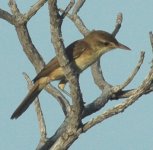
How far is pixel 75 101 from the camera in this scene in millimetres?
5797

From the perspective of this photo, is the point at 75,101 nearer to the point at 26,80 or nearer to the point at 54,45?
the point at 54,45

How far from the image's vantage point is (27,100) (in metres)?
7.48

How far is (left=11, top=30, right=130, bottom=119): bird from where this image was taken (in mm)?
7352

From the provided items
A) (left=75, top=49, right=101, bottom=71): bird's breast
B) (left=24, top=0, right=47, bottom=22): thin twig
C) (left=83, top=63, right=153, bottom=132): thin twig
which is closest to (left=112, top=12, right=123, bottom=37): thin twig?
(left=75, top=49, right=101, bottom=71): bird's breast

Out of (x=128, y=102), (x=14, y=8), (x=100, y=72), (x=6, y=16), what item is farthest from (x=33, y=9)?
(x=128, y=102)

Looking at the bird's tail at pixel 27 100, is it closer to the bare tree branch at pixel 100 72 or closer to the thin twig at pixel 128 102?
the bare tree branch at pixel 100 72

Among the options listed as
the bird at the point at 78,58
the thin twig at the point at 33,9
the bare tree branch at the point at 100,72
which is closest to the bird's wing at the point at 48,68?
the bird at the point at 78,58

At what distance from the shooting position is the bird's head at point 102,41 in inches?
307

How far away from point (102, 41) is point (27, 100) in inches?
52.5

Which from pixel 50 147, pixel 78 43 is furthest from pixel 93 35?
pixel 50 147

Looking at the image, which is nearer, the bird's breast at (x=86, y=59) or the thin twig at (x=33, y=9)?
the thin twig at (x=33, y=9)

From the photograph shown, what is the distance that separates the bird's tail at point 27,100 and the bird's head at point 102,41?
36.7 inches

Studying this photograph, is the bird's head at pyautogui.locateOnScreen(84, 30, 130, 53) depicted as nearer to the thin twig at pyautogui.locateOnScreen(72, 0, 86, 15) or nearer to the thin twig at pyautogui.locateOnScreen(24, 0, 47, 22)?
→ the thin twig at pyautogui.locateOnScreen(72, 0, 86, 15)

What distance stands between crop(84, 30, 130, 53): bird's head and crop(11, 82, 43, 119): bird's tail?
36.7 inches
